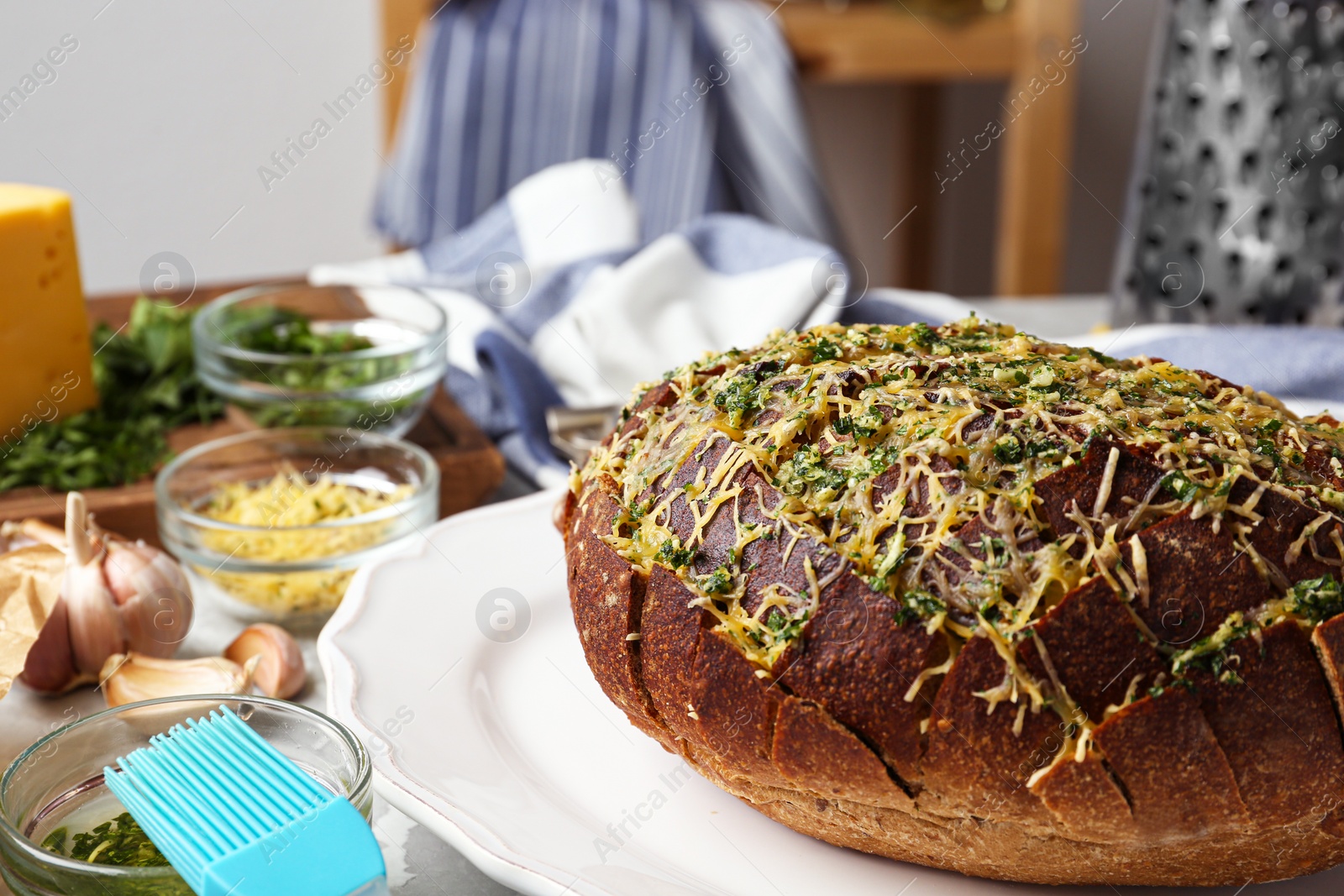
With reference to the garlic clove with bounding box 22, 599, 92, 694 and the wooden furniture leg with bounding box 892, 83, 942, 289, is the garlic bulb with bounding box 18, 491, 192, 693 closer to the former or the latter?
the garlic clove with bounding box 22, 599, 92, 694

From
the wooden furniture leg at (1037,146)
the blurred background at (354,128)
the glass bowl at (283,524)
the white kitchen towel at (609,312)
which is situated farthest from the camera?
the blurred background at (354,128)

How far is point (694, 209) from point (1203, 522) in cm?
267

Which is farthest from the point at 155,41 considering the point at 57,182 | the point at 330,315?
the point at 330,315

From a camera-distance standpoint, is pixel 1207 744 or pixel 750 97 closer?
pixel 1207 744

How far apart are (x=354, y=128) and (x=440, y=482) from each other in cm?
302

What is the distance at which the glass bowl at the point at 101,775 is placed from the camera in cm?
75

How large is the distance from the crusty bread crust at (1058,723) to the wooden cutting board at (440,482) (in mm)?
778

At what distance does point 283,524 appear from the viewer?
1384 millimetres

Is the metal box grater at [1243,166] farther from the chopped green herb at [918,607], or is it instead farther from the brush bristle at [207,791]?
the brush bristle at [207,791]

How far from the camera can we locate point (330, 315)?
78.2 inches

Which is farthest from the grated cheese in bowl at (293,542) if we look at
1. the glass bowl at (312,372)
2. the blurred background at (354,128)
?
the blurred background at (354,128)

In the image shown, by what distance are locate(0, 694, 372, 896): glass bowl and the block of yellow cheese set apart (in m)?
0.87

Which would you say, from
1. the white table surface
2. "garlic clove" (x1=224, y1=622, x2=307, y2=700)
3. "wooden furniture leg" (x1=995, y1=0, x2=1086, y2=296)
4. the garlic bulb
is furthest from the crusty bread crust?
"wooden furniture leg" (x1=995, y1=0, x2=1086, y2=296)

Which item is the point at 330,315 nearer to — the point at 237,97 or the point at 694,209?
the point at 694,209
